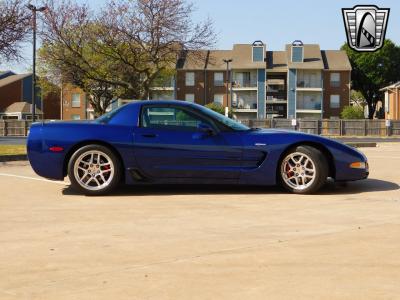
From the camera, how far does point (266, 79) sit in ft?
226

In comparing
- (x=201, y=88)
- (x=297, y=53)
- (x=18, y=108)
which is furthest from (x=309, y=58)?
(x=18, y=108)

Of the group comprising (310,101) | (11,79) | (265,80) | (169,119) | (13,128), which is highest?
(11,79)

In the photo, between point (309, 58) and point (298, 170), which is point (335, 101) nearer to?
point (309, 58)

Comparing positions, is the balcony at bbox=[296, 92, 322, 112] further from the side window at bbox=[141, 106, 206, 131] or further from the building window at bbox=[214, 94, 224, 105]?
the side window at bbox=[141, 106, 206, 131]

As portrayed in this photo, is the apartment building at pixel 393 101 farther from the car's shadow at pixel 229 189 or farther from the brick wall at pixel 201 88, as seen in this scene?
the car's shadow at pixel 229 189

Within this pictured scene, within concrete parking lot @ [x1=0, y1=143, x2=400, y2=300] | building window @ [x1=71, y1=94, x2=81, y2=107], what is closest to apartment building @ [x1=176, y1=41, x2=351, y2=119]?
building window @ [x1=71, y1=94, x2=81, y2=107]

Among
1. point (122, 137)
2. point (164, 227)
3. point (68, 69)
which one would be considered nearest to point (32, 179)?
point (122, 137)

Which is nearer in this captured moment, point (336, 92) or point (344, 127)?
point (344, 127)

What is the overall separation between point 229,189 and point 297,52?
60538mm

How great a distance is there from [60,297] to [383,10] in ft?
44.7

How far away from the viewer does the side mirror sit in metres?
7.18

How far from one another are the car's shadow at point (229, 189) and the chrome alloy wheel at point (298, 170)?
0.24 meters

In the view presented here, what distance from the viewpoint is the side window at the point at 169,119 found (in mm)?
7277

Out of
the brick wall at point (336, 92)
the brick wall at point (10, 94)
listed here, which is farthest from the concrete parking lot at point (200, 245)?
the brick wall at point (10, 94)
